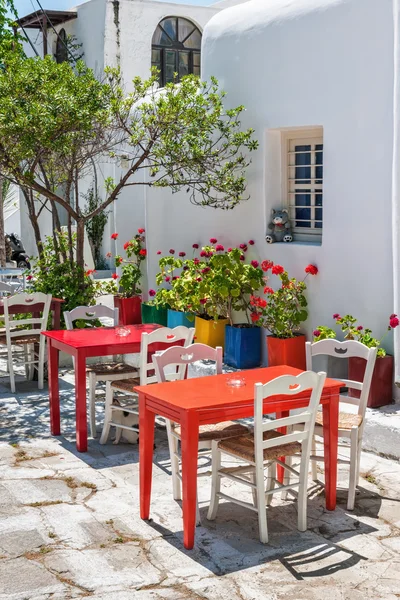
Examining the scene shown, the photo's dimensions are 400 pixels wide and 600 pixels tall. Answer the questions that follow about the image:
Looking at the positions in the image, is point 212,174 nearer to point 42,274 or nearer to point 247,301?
point 247,301

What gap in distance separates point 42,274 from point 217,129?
9.70 feet

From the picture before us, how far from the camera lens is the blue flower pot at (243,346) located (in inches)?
361

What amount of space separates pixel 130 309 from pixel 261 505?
696 centimetres

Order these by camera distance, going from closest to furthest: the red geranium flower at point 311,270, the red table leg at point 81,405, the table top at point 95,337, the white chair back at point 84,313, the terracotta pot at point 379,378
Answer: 1. the red table leg at point 81,405
2. the table top at point 95,337
3. the terracotta pot at point 379,378
4. the white chair back at point 84,313
5. the red geranium flower at point 311,270

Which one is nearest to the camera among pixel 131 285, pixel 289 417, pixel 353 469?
pixel 289 417

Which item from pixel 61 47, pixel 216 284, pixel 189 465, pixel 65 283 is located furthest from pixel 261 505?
pixel 61 47

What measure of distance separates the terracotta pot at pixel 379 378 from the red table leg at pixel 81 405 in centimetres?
244

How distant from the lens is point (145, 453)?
5625 millimetres

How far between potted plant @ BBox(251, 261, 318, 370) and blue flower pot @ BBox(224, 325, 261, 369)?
35 centimetres

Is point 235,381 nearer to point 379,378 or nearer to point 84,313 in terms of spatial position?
point 379,378

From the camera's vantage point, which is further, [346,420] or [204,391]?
[346,420]

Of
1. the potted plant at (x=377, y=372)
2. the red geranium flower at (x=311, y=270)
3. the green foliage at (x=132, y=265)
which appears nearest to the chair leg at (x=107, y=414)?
the potted plant at (x=377, y=372)

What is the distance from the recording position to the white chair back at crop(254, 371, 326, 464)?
5.07 meters

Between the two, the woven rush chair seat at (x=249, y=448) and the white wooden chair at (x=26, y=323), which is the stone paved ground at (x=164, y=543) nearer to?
the woven rush chair seat at (x=249, y=448)
